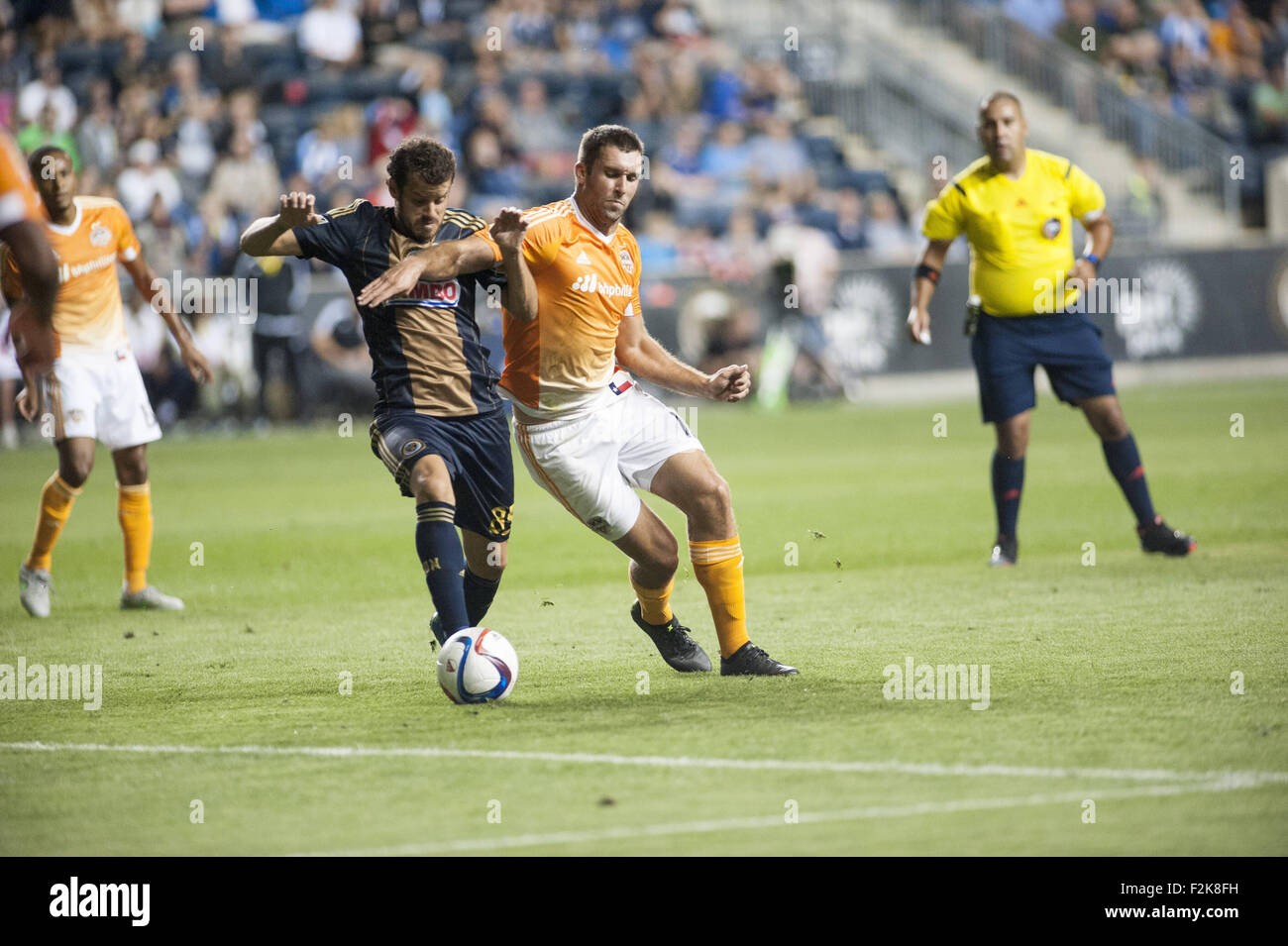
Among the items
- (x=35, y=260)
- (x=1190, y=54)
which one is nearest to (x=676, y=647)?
(x=35, y=260)

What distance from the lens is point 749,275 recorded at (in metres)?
23.9

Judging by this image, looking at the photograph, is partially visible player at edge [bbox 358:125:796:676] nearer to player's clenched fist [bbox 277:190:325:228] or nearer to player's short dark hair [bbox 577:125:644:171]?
player's short dark hair [bbox 577:125:644:171]

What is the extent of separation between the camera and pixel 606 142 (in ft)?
22.4

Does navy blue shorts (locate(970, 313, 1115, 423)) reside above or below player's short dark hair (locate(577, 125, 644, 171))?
below

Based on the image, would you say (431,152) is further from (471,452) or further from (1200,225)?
(1200,225)

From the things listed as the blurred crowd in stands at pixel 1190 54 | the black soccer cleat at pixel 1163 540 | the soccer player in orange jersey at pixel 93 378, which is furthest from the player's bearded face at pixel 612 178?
the blurred crowd in stands at pixel 1190 54

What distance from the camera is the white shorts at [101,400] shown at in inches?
376

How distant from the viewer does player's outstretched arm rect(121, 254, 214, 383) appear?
9.38 meters

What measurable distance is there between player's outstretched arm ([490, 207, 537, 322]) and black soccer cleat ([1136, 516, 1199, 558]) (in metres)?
4.72

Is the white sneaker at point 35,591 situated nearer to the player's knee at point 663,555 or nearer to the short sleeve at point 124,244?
the short sleeve at point 124,244

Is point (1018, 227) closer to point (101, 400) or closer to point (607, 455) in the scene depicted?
point (607, 455)

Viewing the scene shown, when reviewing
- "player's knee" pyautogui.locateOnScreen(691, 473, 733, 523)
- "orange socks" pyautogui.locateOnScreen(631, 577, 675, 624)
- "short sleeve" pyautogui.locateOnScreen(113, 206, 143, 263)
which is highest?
"short sleeve" pyautogui.locateOnScreen(113, 206, 143, 263)

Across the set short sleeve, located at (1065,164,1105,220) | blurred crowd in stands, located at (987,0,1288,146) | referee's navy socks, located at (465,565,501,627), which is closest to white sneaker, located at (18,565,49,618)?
referee's navy socks, located at (465,565,501,627)
